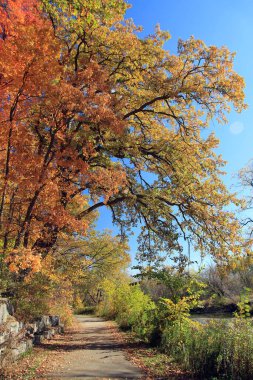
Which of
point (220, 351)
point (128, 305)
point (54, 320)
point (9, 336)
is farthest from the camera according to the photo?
point (128, 305)

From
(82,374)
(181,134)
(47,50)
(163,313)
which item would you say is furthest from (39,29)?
(163,313)

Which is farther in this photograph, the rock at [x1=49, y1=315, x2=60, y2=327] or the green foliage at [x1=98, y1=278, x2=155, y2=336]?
the rock at [x1=49, y1=315, x2=60, y2=327]

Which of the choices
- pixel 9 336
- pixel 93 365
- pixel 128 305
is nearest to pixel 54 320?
pixel 128 305

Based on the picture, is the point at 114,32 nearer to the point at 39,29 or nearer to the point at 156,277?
the point at 39,29

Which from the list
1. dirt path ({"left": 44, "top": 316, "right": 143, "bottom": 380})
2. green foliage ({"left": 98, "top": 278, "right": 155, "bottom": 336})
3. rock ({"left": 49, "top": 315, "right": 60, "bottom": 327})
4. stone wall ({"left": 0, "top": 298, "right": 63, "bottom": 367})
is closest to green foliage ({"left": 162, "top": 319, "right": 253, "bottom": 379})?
dirt path ({"left": 44, "top": 316, "right": 143, "bottom": 380})

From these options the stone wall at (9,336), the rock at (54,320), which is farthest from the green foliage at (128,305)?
the stone wall at (9,336)

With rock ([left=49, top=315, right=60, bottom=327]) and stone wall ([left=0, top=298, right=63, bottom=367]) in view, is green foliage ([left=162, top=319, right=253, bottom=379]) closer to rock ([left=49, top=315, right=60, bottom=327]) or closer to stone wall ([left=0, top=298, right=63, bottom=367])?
stone wall ([left=0, top=298, right=63, bottom=367])

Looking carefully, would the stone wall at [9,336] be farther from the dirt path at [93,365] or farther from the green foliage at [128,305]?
the green foliage at [128,305]

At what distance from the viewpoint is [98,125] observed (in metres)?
11.7

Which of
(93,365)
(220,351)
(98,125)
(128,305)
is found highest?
(98,125)

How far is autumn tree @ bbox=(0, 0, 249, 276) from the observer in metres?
9.67

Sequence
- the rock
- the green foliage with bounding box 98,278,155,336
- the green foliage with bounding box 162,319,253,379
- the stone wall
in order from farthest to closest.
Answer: the rock, the green foliage with bounding box 98,278,155,336, the stone wall, the green foliage with bounding box 162,319,253,379

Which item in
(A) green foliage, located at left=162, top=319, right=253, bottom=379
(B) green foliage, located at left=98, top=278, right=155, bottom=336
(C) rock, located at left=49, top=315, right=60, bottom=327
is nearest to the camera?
(A) green foliage, located at left=162, top=319, right=253, bottom=379

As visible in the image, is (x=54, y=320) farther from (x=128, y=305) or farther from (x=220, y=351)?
(x=220, y=351)
